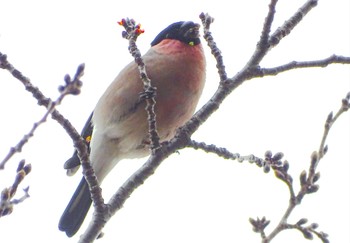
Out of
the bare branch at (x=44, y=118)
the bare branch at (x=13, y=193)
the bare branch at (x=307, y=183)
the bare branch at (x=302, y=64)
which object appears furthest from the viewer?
the bare branch at (x=302, y=64)

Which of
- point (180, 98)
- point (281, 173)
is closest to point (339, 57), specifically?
point (281, 173)

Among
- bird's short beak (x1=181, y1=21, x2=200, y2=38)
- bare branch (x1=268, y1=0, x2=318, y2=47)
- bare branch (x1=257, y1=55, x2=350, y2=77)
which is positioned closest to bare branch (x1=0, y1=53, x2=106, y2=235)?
bare branch (x1=257, y1=55, x2=350, y2=77)

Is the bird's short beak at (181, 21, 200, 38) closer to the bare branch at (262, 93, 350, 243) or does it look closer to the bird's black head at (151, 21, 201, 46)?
the bird's black head at (151, 21, 201, 46)

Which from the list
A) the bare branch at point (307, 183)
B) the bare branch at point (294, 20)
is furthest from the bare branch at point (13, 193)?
the bare branch at point (294, 20)

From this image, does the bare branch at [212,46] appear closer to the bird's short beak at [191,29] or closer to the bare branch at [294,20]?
the bare branch at [294,20]

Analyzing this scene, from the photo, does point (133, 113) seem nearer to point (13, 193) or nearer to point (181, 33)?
point (181, 33)

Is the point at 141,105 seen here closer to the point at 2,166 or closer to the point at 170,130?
the point at 170,130

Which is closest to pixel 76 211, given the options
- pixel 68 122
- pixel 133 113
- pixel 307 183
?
pixel 133 113
